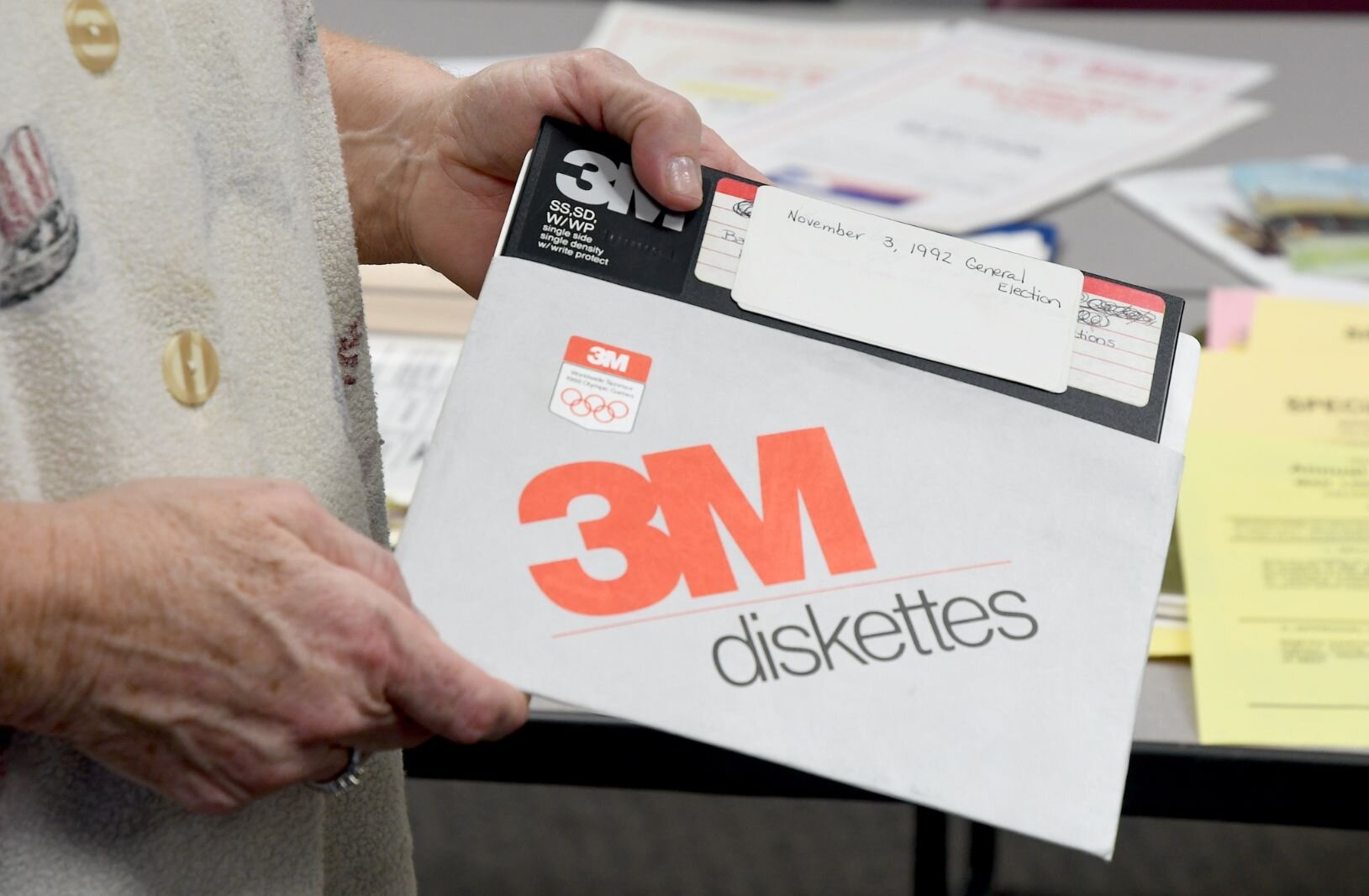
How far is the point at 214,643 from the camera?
0.41m

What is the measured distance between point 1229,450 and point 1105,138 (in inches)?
21.1

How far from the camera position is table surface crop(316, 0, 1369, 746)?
1.07 meters

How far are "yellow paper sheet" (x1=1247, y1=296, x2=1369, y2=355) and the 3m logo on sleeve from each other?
555mm

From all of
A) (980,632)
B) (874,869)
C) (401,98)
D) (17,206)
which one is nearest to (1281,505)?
(980,632)

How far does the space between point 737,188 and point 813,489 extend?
14 centimetres

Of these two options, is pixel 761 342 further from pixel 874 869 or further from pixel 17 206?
pixel 874 869

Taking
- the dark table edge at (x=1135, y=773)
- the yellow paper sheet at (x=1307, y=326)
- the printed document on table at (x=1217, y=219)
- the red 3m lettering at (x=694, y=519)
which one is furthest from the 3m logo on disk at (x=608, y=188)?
the printed document on table at (x=1217, y=219)

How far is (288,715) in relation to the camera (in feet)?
1.38

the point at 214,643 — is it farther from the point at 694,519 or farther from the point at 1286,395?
the point at 1286,395

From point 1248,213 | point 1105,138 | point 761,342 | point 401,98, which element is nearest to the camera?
point 761,342

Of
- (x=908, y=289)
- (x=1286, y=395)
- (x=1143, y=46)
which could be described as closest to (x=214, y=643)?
(x=908, y=289)

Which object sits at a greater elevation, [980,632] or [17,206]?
[17,206]

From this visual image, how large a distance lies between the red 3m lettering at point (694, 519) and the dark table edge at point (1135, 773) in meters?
0.18

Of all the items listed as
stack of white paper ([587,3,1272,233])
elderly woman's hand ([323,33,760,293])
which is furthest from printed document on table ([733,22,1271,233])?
elderly woman's hand ([323,33,760,293])
